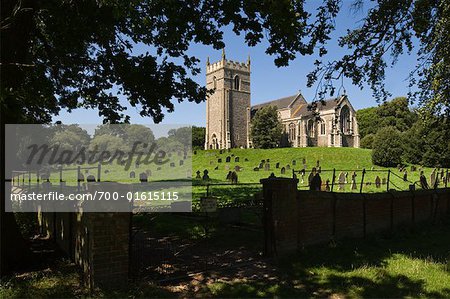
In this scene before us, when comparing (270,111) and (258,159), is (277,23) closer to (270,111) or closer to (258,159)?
(258,159)

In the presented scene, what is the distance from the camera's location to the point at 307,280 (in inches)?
233

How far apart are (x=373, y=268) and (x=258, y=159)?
139 ft

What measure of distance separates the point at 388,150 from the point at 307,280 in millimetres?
41061

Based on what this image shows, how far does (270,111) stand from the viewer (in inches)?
2601

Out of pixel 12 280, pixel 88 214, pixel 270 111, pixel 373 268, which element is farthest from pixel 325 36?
pixel 270 111

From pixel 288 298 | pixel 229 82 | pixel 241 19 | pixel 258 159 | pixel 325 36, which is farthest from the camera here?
pixel 229 82

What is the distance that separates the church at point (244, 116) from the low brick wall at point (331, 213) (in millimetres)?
61537

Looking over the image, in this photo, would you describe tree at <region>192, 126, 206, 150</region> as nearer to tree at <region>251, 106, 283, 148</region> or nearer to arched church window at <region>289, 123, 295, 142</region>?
arched church window at <region>289, 123, 295, 142</region>

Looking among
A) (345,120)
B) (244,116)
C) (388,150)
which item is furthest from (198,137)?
(388,150)

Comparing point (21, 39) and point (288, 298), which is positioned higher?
point (21, 39)

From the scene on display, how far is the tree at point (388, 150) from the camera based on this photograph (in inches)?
1652

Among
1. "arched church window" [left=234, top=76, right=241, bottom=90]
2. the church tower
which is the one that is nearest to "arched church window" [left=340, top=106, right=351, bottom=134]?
the church tower

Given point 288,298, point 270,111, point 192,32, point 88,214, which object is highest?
point 270,111

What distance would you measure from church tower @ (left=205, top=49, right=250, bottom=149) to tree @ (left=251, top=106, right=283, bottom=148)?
11.2 m
